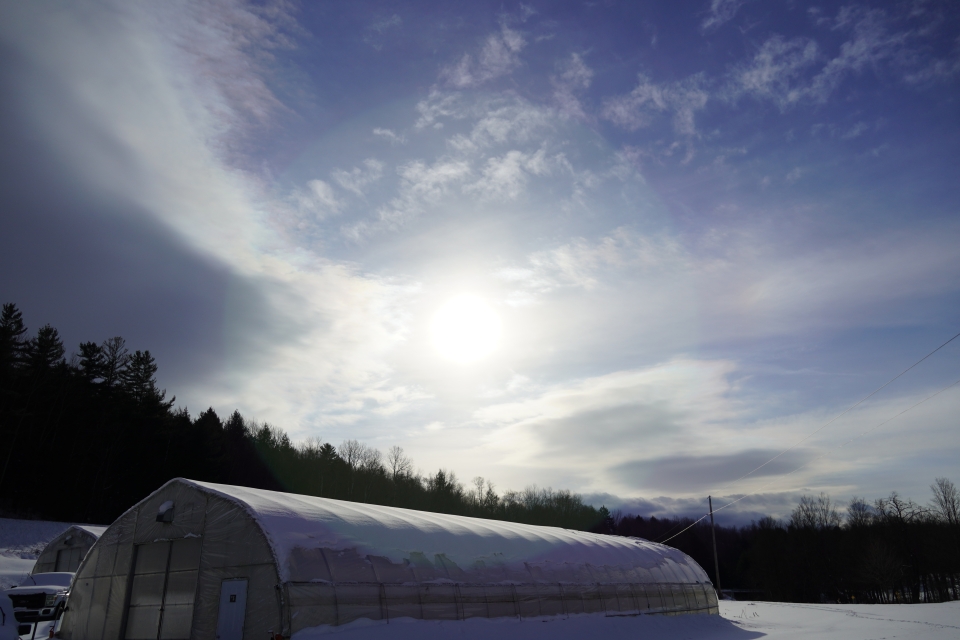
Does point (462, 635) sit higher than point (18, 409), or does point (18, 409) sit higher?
point (18, 409)

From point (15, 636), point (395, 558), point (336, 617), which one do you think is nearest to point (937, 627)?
point (395, 558)

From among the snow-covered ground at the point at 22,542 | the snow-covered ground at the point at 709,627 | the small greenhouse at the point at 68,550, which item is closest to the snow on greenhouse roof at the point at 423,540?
the snow-covered ground at the point at 709,627

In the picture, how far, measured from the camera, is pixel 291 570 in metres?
15.4

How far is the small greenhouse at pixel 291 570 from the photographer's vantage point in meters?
→ 15.7

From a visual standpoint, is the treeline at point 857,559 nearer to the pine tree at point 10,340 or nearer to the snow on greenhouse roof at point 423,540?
the snow on greenhouse roof at point 423,540

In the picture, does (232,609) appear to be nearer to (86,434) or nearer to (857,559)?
(86,434)

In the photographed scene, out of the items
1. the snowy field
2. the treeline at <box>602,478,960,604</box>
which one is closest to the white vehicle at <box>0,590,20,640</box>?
the snowy field

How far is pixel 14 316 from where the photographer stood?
5675cm

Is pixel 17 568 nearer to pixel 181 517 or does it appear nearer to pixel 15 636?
pixel 181 517

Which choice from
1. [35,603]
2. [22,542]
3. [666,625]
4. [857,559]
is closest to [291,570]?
[35,603]

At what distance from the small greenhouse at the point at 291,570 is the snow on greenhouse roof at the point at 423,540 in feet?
0.20

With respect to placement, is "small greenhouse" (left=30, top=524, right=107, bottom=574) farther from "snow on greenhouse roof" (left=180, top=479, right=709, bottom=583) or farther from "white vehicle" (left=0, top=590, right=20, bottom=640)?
"white vehicle" (left=0, top=590, right=20, bottom=640)

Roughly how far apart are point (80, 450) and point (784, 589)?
311 ft

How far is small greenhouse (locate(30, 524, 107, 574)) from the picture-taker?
36.9 metres
